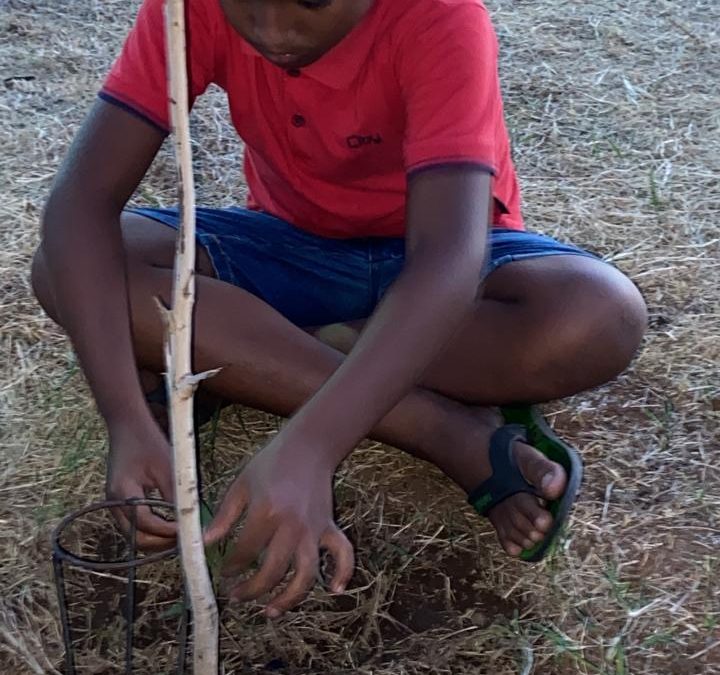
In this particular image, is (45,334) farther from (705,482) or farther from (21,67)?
(21,67)

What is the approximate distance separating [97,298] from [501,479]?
47 centimetres

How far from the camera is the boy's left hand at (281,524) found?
82 cm

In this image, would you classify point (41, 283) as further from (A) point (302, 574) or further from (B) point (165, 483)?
(A) point (302, 574)

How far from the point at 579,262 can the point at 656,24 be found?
181 centimetres

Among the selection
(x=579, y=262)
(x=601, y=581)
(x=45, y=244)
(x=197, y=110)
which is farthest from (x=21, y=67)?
(x=601, y=581)

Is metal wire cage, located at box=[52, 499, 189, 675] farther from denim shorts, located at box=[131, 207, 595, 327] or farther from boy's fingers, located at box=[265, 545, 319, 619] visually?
denim shorts, located at box=[131, 207, 595, 327]

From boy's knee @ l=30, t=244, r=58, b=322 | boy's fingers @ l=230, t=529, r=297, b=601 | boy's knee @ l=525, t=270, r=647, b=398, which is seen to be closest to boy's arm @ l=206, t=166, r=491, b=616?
boy's fingers @ l=230, t=529, r=297, b=601

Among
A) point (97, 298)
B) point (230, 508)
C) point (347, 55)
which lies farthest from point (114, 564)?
point (347, 55)

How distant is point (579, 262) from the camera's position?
4.15 ft

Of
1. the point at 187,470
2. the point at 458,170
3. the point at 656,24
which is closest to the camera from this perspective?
the point at 187,470

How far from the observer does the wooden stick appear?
2.13ft

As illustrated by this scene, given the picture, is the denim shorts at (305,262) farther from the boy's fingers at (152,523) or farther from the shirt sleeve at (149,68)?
the boy's fingers at (152,523)

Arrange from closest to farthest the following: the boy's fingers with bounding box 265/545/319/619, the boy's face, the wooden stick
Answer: the wooden stick, the boy's fingers with bounding box 265/545/319/619, the boy's face

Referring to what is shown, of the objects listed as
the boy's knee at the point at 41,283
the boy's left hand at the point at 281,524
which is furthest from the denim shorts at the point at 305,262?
the boy's left hand at the point at 281,524
